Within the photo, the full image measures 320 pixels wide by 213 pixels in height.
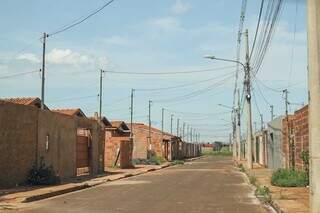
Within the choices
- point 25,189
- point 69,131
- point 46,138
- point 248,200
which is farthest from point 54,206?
point 69,131

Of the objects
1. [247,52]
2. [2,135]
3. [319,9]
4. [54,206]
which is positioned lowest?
[54,206]

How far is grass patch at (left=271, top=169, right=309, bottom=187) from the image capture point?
24.1 m

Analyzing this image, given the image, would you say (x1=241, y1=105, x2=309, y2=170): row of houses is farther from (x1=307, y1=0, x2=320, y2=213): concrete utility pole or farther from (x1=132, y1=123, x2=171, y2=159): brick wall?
(x1=132, y1=123, x2=171, y2=159): brick wall

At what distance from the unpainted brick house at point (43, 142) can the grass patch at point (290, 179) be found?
1017cm

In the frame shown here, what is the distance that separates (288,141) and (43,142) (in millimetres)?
14031

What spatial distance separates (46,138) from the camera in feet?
90.4

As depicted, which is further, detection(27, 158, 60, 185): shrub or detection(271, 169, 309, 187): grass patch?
detection(27, 158, 60, 185): shrub

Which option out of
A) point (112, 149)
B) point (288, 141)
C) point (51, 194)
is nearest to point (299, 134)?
point (288, 141)

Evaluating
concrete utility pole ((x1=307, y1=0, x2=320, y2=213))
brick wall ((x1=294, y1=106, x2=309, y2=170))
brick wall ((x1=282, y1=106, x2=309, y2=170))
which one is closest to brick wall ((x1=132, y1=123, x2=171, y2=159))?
brick wall ((x1=282, y1=106, x2=309, y2=170))

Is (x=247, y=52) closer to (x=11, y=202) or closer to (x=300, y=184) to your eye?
(x=300, y=184)

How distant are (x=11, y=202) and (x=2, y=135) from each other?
14.9 ft

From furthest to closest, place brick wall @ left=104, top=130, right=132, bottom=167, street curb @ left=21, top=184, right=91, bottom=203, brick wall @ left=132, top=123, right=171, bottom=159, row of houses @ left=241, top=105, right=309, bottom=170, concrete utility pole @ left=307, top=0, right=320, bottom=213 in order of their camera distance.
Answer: brick wall @ left=132, top=123, right=171, bottom=159
brick wall @ left=104, top=130, right=132, bottom=167
row of houses @ left=241, top=105, right=309, bottom=170
street curb @ left=21, top=184, right=91, bottom=203
concrete utility pole @ left=307, top=0, right=320, bottom=213

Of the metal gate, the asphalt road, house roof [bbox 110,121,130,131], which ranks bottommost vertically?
the asphalt road

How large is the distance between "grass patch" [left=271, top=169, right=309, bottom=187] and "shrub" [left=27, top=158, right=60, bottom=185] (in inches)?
371
